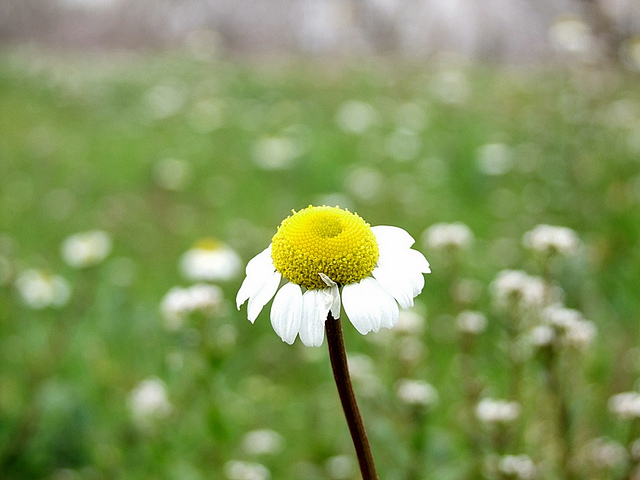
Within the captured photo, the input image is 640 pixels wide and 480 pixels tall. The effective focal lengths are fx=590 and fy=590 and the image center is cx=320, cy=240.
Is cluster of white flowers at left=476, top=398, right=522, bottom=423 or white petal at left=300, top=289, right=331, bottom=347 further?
cluster of white flowers at left=476, top=398, right=522, bottom=423

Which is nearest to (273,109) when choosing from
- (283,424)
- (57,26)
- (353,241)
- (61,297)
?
(61,297)

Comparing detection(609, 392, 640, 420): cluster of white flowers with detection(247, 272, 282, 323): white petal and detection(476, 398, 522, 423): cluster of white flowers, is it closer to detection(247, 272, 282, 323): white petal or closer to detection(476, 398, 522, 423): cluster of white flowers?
detection(476, 398, 522, 423): cluster of white flowers

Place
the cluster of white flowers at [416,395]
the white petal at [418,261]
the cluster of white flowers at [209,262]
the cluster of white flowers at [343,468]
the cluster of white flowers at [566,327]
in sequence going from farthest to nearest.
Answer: the cluster of white flowers at [209,262] → the cluster of white flowers at [343,468] → the cluster of white flowers at [416,395] → the cluster of white flowers at [566,327] → the white petal at [418,261]

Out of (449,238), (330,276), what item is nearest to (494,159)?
(449,238)

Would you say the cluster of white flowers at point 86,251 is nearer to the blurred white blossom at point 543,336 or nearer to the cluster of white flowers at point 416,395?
the cluster of white flowers at point 416,395

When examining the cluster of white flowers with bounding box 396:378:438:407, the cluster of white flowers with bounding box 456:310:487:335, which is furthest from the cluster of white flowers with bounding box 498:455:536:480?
the cluster of white flowers with bounding box 456:310:487:335

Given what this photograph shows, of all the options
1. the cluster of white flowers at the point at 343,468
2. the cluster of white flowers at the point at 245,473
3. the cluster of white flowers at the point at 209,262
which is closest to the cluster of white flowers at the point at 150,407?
the cluster of white flowers at the point at 245,473

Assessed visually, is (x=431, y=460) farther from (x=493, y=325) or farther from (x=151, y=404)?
(x=493, y=325)

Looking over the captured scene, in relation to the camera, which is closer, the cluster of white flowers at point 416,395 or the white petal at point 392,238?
the white petal at point 392,238
